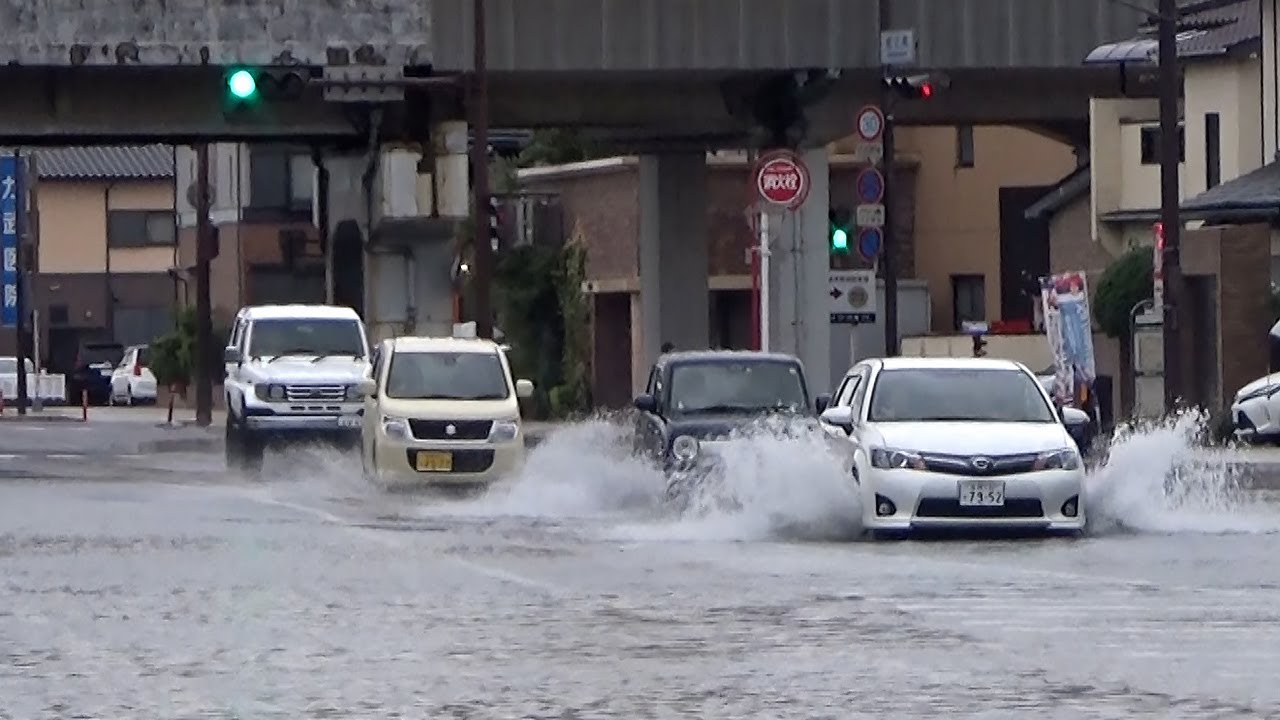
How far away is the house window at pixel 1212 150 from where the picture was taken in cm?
5231

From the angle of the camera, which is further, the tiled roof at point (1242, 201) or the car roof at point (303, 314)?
the tiled roof at point (1242, 201)

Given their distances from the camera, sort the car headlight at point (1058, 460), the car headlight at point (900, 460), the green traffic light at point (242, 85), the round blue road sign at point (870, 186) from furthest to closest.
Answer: the green traffic light at point (242, 85) → the round blue road sign at point (870, 186) → the car headlight at point (1058, 460) → the car headlight at point (900, 460)

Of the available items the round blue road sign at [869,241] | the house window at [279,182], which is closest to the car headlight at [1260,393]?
the round blue road sign at [869,241]

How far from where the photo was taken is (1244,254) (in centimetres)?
4116

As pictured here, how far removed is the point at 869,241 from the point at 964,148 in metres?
31.6

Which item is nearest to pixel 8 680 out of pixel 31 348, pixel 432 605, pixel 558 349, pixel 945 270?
pixel 432 605

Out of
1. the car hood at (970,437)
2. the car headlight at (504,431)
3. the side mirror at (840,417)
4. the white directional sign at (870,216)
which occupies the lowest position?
the car headlight at (504,431)

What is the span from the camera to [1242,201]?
142 ft

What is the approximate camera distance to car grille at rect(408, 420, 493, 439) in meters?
31.5

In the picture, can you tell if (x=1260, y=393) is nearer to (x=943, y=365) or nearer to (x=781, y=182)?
(x=781, y=182)

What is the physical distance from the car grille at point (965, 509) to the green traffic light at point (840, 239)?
1498 cm

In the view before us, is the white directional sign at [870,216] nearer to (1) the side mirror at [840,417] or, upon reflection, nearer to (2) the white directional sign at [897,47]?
(2) the white directional sign at [897,47]

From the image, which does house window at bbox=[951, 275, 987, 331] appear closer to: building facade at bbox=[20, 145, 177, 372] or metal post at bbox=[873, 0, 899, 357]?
metal post at bbox=[873, 0, 899, 357]

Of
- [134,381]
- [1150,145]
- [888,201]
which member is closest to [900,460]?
[888,201]
